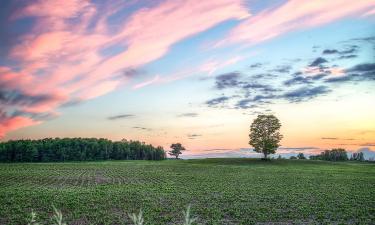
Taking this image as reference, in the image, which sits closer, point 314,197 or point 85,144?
point 314,197

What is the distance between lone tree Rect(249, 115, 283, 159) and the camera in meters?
116

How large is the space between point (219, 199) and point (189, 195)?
4.73 metres

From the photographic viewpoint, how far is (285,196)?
39656 millimetres

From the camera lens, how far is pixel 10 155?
571 ft

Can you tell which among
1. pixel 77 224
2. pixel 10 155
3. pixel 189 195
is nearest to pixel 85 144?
pixel 10 155

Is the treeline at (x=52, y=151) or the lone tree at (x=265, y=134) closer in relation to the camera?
the lone tree at (x=265, y=134)

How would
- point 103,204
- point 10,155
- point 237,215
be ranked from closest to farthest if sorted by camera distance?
point 237,215, point 103,204, point 10,155

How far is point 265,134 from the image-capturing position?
11744 cm

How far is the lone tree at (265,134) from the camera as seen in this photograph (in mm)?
116125

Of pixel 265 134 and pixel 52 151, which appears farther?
pixel 52 151

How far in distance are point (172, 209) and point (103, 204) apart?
6952 mm

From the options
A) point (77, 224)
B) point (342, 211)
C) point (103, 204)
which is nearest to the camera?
point (77, 224)

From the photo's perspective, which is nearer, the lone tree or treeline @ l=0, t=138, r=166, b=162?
the lone tree

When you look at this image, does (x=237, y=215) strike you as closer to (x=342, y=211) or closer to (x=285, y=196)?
(x=342, y=211)
